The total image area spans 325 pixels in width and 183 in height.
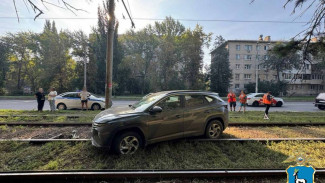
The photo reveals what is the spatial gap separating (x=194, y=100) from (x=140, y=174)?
2583mm

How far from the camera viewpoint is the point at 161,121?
13.1 ft

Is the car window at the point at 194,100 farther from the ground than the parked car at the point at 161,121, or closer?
farther from the ground

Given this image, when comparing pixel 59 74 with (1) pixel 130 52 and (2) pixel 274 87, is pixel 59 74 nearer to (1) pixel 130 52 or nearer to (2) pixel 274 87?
(1) pixel 130 52

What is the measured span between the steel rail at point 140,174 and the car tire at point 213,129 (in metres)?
1.68

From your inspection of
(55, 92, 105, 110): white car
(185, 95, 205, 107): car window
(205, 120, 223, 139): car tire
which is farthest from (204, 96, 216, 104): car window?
(55, 92, 105, 110): white car

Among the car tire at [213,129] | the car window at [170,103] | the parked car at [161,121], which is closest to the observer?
the parked car at [161,121]

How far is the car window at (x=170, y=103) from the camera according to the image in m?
4.16

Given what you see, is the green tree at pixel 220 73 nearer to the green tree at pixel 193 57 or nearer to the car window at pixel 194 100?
the green tree at pixel 193 57

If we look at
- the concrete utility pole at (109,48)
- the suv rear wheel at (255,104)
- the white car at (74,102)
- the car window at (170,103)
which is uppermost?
the concrete utility pole at (109,48)

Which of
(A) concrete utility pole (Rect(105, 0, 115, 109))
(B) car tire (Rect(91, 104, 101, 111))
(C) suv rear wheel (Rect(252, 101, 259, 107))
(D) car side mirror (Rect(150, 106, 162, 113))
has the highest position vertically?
(A) concrete utility pole (Rect(105, 0, 115, 109))

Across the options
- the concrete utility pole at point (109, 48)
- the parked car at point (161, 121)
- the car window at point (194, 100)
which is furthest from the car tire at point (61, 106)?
the car window at point (194, 100)

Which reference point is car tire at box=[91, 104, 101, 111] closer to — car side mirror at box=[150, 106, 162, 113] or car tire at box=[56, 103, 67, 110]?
car tire at box=[56, 103, 67, 110]

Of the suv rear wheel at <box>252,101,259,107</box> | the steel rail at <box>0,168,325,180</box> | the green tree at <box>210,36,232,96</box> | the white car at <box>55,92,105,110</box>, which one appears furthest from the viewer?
the green tree at <box>210,36,232,96</box>

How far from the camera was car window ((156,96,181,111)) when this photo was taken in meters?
4.16
